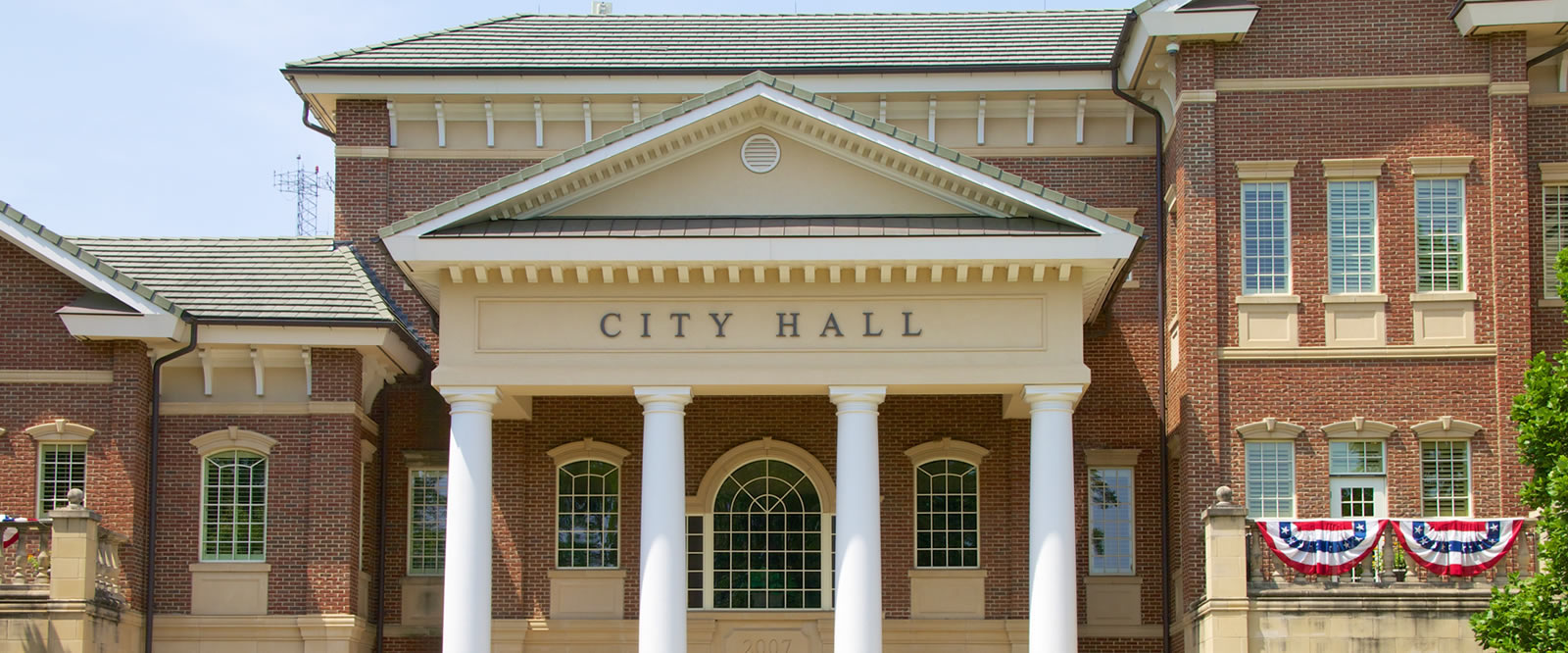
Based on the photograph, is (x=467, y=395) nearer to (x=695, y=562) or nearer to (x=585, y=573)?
(x=585, y=573)

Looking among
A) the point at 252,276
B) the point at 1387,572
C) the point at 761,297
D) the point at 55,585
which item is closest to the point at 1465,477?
the point at 1387,572

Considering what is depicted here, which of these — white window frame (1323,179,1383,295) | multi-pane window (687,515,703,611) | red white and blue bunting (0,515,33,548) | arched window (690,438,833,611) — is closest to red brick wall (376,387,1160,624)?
arched window (690,438,833,611)

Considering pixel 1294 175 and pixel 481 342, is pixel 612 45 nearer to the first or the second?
pixel 481 342

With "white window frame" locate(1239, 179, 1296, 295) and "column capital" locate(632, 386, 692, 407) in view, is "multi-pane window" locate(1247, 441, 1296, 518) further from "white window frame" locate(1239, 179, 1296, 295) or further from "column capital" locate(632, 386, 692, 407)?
"column capital" locate(632, 386, 692, 407)

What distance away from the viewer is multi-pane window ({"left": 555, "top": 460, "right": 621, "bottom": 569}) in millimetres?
35031

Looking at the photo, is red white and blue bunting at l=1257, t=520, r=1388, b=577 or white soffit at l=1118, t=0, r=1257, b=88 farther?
white soffit at l=1118, t=0, r=1257, b=88

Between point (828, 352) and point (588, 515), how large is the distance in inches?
269

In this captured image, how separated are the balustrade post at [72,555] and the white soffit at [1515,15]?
72.7 feet

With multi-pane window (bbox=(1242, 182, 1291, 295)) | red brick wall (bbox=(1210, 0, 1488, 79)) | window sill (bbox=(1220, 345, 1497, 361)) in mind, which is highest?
red brick wall (bbox=(1210, 0, 1488, 79))

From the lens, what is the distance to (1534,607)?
27.4m

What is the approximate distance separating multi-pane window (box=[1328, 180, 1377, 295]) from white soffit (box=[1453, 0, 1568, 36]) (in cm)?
296

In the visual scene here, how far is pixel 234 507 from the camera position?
33.2 metres

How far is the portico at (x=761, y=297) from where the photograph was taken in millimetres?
29750

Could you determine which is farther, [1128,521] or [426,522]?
[426,522]
